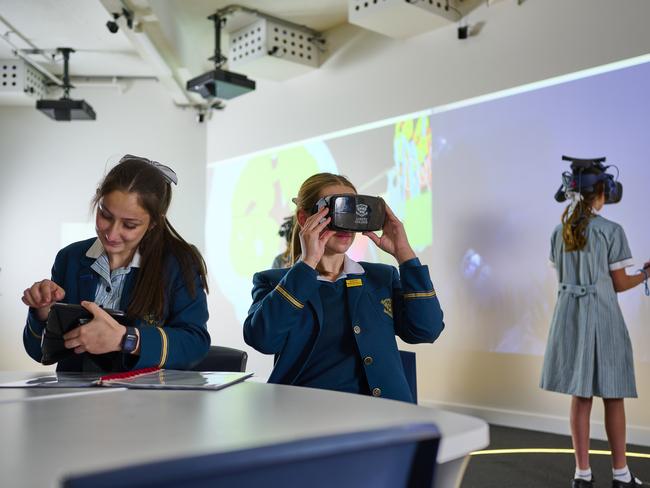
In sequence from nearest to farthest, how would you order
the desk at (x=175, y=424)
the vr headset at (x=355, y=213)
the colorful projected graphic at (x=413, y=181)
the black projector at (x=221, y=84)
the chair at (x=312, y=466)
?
the chair at (x=312, y=466) < the desk at (x=175, y=424) < the vr headset at (x=355, y=213) < the colorful projected graphic at (x=413, y=181) < the black projector at (x=221, y=84)

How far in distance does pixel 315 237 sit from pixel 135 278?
1.44ft

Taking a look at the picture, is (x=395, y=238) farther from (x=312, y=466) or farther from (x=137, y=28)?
(x=137, y=28)

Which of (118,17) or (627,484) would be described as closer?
(627,484)

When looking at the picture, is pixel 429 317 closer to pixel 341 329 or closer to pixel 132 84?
pixel 341 329

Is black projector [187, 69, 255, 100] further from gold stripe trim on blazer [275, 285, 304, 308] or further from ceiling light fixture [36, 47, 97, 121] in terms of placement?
gold stripe trim on blazer [275, 285, 304, 308]

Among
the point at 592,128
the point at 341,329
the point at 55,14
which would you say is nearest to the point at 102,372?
the point at 341,329

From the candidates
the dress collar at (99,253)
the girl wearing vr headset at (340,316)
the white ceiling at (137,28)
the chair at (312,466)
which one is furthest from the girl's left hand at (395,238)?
the white ceiling at (137,28)

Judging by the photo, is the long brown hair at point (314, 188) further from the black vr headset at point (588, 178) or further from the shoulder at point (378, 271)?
the black vr headset at point (588, 178)

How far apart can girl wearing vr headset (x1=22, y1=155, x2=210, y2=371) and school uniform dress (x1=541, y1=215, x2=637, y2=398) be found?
6.07 ft

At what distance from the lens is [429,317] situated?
1659 millimetres

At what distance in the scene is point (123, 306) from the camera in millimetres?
1566

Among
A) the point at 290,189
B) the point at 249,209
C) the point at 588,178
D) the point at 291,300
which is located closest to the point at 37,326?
the point at 291,300

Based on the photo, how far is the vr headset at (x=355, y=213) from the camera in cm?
162

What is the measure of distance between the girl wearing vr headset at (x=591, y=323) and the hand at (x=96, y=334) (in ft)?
6.95
